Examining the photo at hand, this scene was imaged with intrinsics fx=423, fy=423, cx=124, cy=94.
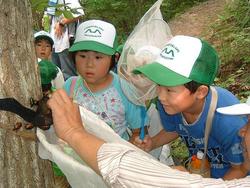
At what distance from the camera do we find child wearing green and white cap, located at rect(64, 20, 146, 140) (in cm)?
271

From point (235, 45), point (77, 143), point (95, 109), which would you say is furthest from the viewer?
point (235, 45)

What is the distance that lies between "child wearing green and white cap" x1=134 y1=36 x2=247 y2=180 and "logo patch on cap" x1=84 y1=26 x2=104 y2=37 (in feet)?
2.08

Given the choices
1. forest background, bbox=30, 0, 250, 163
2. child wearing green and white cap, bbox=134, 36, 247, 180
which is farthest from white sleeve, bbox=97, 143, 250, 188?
forest background, bbox=30, 0, 250, 163

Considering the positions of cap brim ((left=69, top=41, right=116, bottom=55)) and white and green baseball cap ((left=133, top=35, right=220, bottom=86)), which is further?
cap brim ((left=69, top=41, right=116, bottom=55))

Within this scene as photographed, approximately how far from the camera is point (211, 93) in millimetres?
2307

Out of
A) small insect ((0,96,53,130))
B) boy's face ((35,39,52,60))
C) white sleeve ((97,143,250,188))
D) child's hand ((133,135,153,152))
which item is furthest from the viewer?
boy's face ((35,39,52,60))

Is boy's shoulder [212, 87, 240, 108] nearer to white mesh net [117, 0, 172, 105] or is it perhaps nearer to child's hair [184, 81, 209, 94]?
child's hair [184, 81, 209, 94]

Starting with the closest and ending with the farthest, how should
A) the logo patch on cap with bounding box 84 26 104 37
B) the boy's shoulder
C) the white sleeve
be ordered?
the white sleeve, the boy's shoulder, the logo patch on cap with bounding box 84 26 104 37

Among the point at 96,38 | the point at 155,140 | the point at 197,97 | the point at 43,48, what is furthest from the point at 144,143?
the point at 43,48

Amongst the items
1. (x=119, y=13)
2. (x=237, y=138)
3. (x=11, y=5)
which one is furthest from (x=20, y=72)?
(x=119, y=13)

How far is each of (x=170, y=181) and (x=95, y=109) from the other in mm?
1400

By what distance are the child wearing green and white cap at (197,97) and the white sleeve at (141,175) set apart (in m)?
0.65

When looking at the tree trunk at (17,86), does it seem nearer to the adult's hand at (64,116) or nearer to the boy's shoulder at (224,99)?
the adult's hand at (64,116)

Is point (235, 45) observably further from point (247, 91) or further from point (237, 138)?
point (237, 138)
